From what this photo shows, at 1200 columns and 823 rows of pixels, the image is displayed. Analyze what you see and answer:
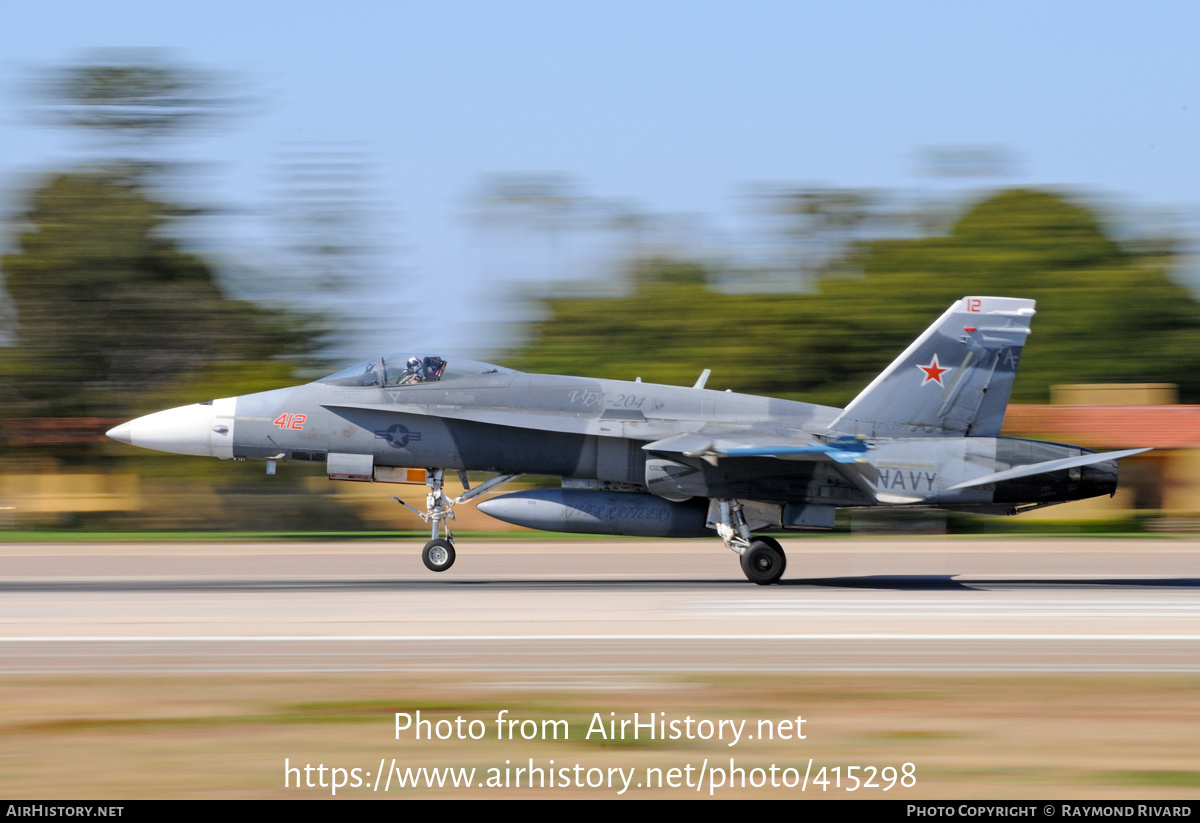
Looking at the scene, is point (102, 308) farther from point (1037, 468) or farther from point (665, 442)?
point (1037, 468)

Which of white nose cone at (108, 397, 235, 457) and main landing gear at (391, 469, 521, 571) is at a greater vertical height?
white nose cone at (108, 397, 235, 457)

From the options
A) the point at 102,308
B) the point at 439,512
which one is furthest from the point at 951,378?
the point at 102,308

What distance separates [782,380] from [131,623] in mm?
26728

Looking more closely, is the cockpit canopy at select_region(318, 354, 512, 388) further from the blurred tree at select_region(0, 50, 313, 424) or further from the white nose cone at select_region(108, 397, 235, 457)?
the blurred tree at select_region(0, 50, 313, 424)

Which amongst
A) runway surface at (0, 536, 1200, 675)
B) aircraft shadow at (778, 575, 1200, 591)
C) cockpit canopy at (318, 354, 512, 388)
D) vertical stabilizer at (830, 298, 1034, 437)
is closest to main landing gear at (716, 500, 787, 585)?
runway surface at (0, 536, 1200, 675)

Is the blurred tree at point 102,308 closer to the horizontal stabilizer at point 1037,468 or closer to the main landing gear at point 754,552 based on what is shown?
the main landing gear at point 754,552

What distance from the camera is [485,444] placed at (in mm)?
15961

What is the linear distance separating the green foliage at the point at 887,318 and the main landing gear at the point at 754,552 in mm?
20127

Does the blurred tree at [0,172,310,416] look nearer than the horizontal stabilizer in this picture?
No

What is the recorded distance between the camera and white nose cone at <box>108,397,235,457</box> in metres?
15.6

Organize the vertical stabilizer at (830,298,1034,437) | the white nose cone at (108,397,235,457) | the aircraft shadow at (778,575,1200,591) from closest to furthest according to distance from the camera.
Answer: the white nose cone at (108,397,235,457)
the vertical stabilizer at (830,298,1034,437)
the aircraft shadow at (778,575,1200,591)

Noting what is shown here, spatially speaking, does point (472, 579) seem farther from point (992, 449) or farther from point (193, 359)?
point (193, 359)

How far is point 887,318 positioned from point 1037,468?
23.7m

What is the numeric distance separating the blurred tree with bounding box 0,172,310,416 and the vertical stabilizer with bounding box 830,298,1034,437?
73.5ft
